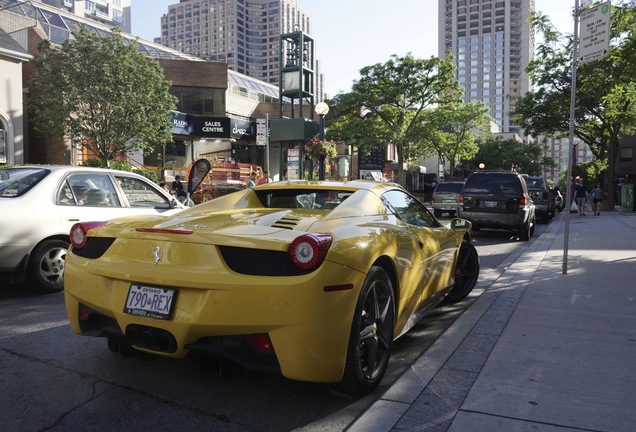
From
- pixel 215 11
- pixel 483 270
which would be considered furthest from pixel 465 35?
pixel 483 270

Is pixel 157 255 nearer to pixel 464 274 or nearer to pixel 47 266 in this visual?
pixel 47 266

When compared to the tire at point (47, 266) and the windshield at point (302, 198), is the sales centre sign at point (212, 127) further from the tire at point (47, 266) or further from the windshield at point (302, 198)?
the windshield at point (302, 198)

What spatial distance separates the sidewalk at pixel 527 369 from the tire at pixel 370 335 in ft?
0.52

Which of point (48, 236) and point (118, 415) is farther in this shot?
point (48, 236)

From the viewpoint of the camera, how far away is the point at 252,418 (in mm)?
2936

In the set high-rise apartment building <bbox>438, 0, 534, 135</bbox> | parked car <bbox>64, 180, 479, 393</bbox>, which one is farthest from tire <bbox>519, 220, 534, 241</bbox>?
high-rise apartment building <bbox>438, 0, 534, 135</bbox>

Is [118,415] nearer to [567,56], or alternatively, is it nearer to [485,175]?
[485,175]

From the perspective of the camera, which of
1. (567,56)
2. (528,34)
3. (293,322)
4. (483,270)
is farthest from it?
(528,34)

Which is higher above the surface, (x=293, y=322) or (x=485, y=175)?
(x=485, y=175)

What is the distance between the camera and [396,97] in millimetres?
35656

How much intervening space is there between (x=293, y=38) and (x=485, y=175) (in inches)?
411

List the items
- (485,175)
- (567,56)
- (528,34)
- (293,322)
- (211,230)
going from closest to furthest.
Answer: (293,322)
(211,230)
(485,175)
(567,56)
(528,34)

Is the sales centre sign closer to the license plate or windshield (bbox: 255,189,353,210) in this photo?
windshield (bbox: 255,189,353,210)

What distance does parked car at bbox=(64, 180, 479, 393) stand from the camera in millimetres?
2809
